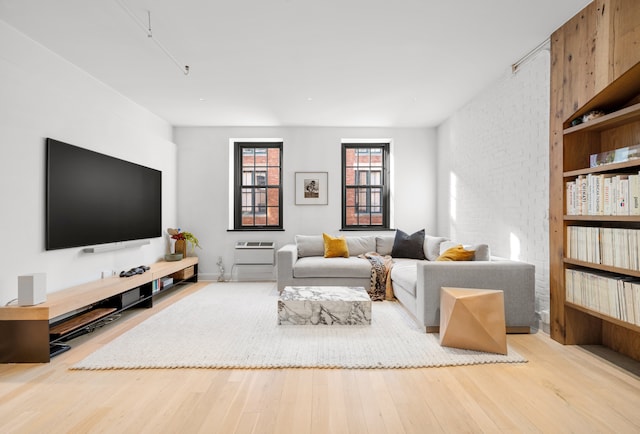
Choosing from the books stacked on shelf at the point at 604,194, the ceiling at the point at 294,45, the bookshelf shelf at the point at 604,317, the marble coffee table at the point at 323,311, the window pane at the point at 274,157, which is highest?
the ceiling at the point at 294,45

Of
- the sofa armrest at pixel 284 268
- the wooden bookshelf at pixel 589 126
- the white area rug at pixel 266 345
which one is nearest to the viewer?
the wooden bookshelf at pixel 589 126

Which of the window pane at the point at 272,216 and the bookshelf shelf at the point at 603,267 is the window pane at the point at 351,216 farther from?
the bookshelf shelf at the point at 603,267

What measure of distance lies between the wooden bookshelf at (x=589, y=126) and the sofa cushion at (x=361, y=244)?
2.70 meters

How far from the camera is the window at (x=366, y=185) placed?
6.08 metres

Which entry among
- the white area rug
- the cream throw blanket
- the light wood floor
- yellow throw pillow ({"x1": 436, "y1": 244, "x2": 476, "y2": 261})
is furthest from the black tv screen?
yellow throw pillow ({"x1": 436, "y1": 244, "x2": 476, "y2": 261})

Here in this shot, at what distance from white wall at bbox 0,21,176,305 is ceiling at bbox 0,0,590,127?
19 centimetres

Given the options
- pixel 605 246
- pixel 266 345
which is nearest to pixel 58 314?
pixel 266 345

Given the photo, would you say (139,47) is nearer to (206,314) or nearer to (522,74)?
(206,314)

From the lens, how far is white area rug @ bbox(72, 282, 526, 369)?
255 cm

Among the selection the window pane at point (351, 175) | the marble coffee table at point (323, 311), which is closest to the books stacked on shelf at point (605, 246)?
the marble coffee table at point (323, 311)

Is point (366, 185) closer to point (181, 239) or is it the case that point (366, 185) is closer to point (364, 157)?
point (364, 157)

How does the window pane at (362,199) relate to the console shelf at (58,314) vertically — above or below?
above

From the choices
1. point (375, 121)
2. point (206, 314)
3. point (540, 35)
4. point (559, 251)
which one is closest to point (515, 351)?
point (559, 251)

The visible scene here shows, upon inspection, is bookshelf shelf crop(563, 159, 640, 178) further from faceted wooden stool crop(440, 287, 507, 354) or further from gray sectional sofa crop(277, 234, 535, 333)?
faceted wooden stool crop(440, 287, 507, 354)
